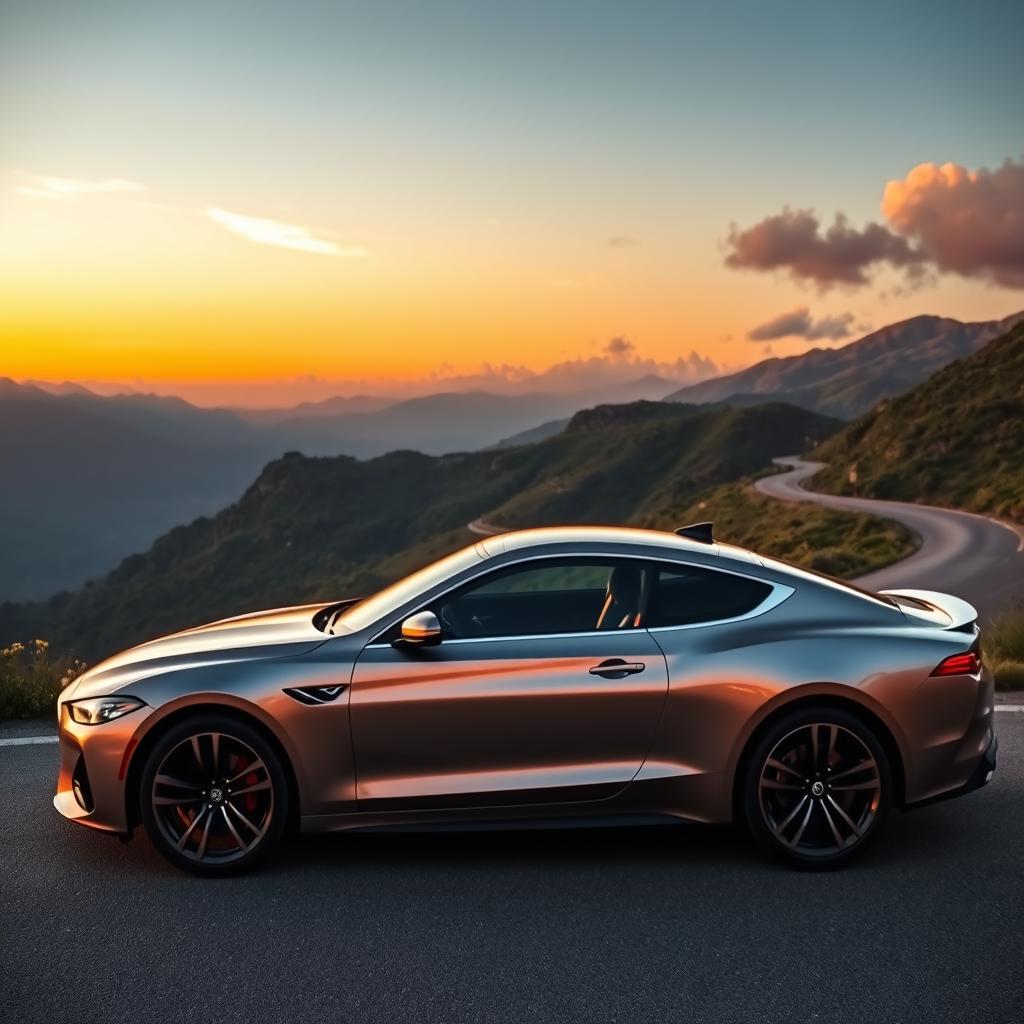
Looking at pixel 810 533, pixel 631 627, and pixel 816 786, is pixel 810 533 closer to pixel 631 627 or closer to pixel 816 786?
pixel 816 786

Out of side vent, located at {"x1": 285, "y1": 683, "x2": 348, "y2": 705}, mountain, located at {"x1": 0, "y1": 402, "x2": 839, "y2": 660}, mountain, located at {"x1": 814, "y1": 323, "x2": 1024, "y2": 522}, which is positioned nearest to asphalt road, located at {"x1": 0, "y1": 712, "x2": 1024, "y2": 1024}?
side vent, located at {"x1": 285, "y1": 683, "x2": 348, "y2": 705}

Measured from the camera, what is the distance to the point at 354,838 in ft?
19.4

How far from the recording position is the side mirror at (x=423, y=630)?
16.8 feet

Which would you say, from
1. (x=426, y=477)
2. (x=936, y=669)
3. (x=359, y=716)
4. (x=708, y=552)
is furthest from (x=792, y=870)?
(x=426, y=477)

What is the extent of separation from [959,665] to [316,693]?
3015 mm

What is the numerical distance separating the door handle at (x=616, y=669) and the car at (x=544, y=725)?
10mm

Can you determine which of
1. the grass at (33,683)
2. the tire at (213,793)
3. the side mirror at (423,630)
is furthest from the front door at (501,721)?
the grass at (33,683)

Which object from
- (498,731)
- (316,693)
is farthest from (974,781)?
(316,693)

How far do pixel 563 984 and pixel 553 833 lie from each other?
5.97ft

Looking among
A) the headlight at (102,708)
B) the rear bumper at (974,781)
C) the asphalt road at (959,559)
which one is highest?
the headlight at (102,708)

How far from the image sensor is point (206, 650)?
18.2 ft

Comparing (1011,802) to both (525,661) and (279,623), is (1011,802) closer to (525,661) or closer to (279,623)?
(525,661)

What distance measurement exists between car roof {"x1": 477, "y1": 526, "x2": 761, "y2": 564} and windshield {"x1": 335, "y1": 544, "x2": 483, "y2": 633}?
0.12 metres

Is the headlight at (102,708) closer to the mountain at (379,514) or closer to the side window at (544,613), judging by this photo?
the side window at (544,613)
